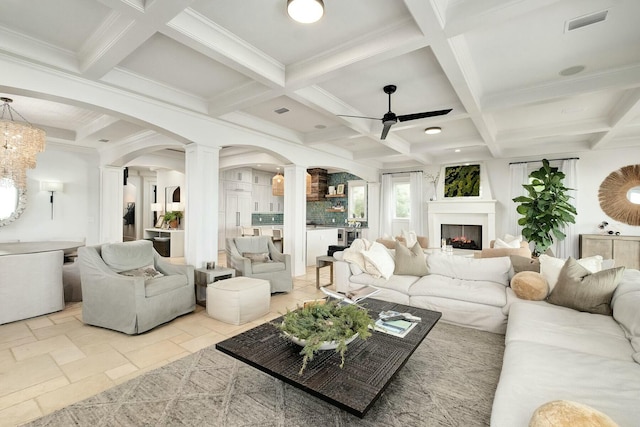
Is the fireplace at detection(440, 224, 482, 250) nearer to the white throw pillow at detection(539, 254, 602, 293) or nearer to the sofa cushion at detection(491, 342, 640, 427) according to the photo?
the white throw pillow at detection(539, 254, 602, 293)

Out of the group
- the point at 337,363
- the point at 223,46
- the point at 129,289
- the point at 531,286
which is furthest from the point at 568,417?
the point at 129,289

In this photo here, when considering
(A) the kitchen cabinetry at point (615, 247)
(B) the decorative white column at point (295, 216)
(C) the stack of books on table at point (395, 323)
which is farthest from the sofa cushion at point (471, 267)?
(A) the kitchen cabinetry at point (615, 247)

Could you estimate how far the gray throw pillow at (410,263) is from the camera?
3.90 metres

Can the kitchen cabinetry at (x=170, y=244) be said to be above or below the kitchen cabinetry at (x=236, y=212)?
below

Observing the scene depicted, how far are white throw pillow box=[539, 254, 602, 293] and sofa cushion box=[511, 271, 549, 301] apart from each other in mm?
63

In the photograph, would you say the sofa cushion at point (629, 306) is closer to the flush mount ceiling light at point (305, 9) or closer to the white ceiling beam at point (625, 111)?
the white ceiling beam at point (625, 111)

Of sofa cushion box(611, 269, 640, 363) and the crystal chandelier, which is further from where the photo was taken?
the crystal chandelier

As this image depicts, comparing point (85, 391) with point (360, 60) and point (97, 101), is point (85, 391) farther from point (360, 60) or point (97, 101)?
point (360, 60)

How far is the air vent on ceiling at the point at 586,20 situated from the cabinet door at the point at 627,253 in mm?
5180

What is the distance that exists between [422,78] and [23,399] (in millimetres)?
4430

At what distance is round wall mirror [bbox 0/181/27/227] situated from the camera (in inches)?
209

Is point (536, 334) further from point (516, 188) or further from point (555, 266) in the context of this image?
point (516, 188)

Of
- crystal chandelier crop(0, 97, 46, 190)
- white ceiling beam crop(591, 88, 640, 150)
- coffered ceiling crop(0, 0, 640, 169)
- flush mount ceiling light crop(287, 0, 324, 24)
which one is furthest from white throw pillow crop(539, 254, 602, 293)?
crystal chandelier crop(0, 97, 46, 190)

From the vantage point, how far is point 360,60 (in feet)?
8.77
